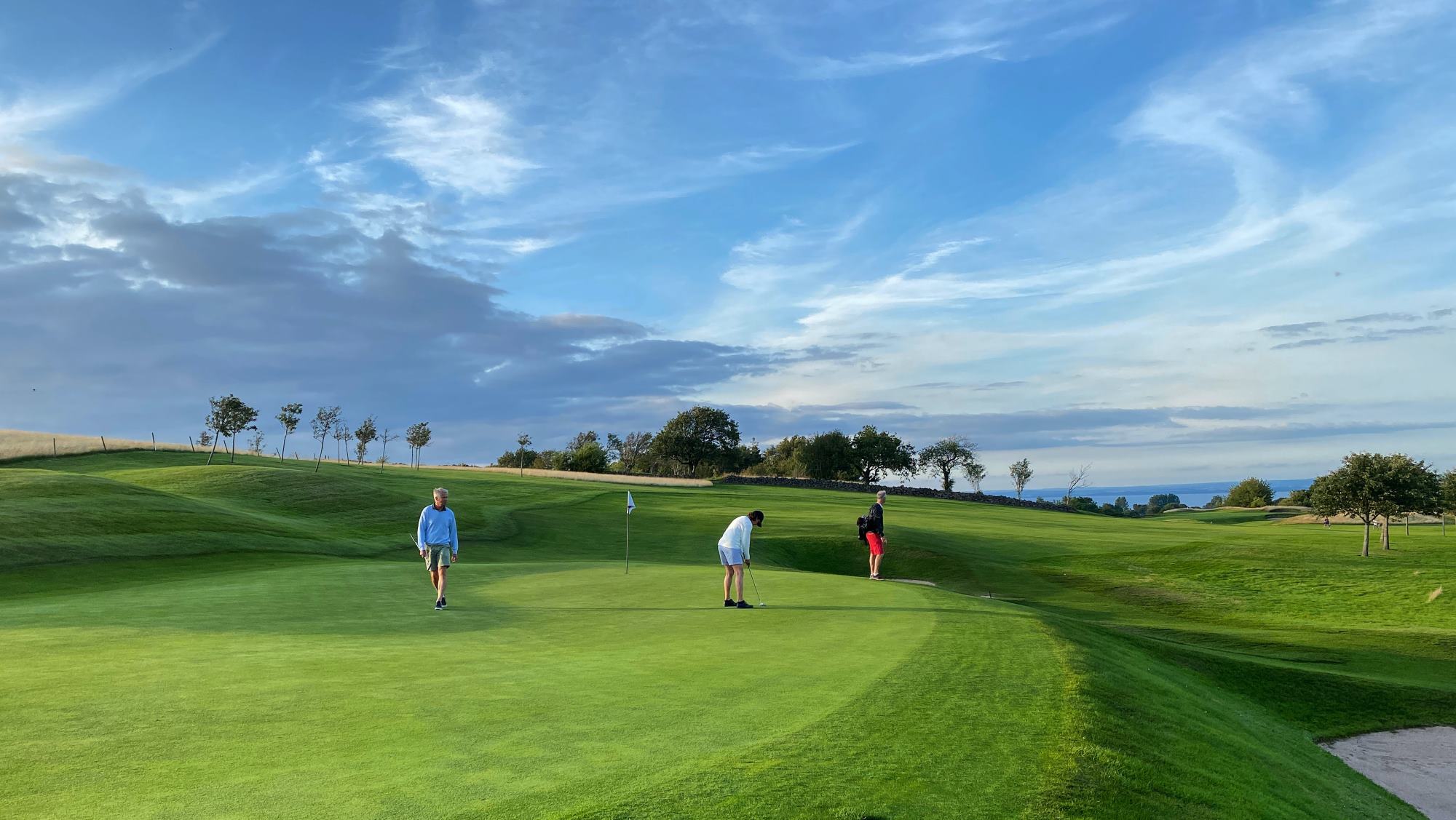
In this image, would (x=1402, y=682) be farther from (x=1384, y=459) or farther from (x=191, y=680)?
(x=1384, y=459)

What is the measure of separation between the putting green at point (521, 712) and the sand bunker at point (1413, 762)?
6.53m

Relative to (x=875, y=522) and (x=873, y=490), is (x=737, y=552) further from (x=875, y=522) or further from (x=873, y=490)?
(x=873, y=490)

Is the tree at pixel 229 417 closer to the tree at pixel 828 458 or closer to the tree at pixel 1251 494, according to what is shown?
the tree at pixel 828 458

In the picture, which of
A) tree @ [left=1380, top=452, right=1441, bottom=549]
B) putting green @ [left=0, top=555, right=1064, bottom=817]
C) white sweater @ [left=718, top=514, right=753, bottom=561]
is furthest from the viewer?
tree @ [left=1380, top=452, right=1441, bottom=549]

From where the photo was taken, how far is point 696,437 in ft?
433

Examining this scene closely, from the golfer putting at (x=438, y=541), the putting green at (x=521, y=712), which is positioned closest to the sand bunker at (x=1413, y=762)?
the putting green at (x=521, y=712)

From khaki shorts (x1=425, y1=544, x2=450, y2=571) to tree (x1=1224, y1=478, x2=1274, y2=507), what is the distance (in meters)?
150

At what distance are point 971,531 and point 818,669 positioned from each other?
156 ft

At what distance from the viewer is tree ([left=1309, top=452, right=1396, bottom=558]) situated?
47.5 metres

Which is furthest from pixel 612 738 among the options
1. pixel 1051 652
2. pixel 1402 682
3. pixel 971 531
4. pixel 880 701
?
pixel 971 531

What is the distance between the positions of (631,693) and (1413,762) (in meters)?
15.7

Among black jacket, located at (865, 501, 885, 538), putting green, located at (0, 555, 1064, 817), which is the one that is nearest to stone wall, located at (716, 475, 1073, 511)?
black jacket, located at (865, 501, 885, 538)

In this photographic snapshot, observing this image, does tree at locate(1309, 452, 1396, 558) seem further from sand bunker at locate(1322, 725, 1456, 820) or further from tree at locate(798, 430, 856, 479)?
tree at locate(798, 430, 856, 479)

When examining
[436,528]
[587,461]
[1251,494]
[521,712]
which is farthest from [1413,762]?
[1251,494]
